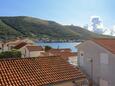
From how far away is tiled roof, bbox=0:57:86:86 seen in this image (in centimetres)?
1650

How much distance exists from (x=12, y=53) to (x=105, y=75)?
Result: 25244 mm

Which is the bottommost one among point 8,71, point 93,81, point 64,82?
point 93,81

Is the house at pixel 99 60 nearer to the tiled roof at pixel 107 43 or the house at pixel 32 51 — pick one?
the tiled roof at pixel 107 43

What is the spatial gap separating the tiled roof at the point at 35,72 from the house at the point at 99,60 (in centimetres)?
714

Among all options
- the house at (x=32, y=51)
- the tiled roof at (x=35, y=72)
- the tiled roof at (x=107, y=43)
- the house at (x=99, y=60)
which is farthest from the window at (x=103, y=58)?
the house at (x=32, y=51)

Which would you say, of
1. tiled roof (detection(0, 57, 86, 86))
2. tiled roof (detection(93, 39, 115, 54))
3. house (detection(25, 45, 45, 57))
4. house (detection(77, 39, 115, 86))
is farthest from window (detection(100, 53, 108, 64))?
house (detection(25, 45, 45, 57))

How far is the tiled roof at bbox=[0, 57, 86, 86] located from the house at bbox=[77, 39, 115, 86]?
714 cm

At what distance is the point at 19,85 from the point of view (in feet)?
52.3

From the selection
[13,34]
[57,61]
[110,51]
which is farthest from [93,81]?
[13,34]

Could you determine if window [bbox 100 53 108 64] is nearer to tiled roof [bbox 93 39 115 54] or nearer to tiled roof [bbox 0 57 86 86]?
tiled roof [bbox 93 39 115 54]

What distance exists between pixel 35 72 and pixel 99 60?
1231cm

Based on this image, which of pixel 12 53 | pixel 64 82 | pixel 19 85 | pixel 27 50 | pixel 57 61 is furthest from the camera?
pixel 27 50

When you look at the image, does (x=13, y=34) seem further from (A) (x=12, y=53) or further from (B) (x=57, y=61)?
(B) (x=57, y=61)

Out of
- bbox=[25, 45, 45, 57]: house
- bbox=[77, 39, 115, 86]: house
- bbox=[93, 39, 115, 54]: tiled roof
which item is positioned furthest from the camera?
bbox=[25, 45, 45, 57]: house
